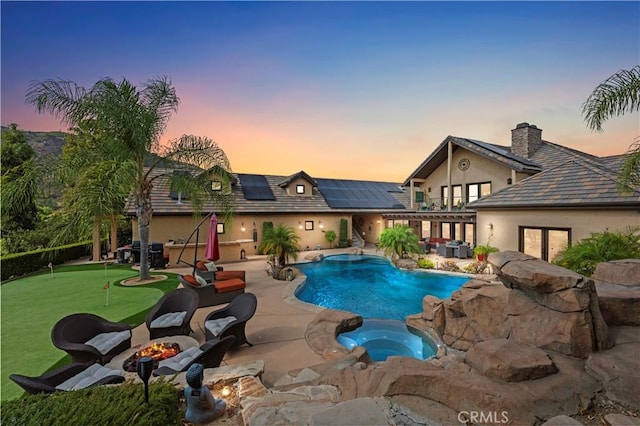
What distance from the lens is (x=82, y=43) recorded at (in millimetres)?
10734

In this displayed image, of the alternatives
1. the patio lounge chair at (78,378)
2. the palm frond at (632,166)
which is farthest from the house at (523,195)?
the patio lounge chair at (78,378)

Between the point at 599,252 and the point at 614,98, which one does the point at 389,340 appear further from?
the point at 614,98

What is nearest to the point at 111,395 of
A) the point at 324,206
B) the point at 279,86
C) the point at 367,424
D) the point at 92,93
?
the point at 367,424

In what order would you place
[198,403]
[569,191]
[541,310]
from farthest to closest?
[569,191] < [541,310] < [198,403]

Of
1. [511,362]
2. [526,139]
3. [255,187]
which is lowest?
[511,362]

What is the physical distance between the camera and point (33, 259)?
13.5 meters

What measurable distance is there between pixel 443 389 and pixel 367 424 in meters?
1.19

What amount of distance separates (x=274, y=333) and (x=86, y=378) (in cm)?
363

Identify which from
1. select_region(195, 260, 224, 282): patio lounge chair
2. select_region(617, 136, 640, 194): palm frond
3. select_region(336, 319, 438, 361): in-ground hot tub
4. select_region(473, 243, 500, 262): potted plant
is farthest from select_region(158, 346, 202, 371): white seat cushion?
select_region(473, 243, 500, 262): potted plant

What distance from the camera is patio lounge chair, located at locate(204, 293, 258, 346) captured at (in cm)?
569

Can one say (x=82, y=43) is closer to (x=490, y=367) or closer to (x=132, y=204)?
(x=132, y=204)

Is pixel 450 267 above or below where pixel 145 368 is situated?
below

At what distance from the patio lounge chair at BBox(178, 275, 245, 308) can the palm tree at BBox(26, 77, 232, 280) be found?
3.58m

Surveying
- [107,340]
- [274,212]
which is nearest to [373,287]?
[107,340]
